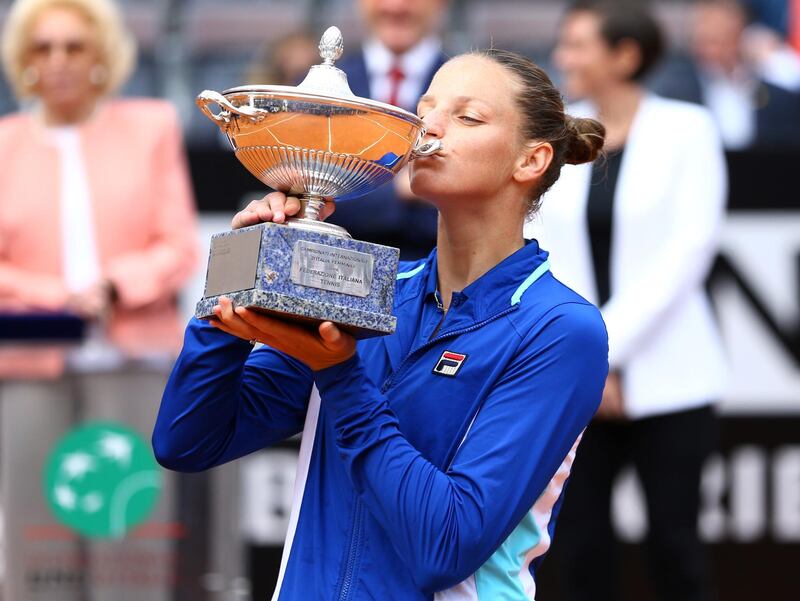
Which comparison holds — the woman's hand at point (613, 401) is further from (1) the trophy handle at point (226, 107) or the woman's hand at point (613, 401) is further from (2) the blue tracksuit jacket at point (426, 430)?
(1) the trophy handle at point (226, 107)

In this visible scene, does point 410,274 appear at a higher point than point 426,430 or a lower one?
higher

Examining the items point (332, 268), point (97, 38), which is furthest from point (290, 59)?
point (332, 268)

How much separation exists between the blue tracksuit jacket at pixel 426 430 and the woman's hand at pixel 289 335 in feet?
0.10

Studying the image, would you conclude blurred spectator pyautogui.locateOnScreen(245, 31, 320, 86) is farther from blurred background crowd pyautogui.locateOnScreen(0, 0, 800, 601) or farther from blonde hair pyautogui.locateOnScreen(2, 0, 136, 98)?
blonde hair pyautogui.locateOnScreen(2, 0, 136, 98)

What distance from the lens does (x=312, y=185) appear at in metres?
1.84

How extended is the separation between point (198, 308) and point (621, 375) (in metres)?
1.90

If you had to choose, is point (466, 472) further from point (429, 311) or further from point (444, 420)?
point (429, 311)

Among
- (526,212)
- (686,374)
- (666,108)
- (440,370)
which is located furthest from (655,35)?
(440,370)

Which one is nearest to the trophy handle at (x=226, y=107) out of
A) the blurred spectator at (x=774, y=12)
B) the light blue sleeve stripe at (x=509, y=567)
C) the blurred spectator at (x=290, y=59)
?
the light blue sleeve stripe at (x=509, y=567)

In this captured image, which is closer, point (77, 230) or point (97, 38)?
point (77, 230)

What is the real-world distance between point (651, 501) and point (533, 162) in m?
1.71

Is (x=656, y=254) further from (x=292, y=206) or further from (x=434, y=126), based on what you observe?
(x=292, y=206)

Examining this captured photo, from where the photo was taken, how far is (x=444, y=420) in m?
1.86

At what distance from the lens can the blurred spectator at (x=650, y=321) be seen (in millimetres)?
3457
